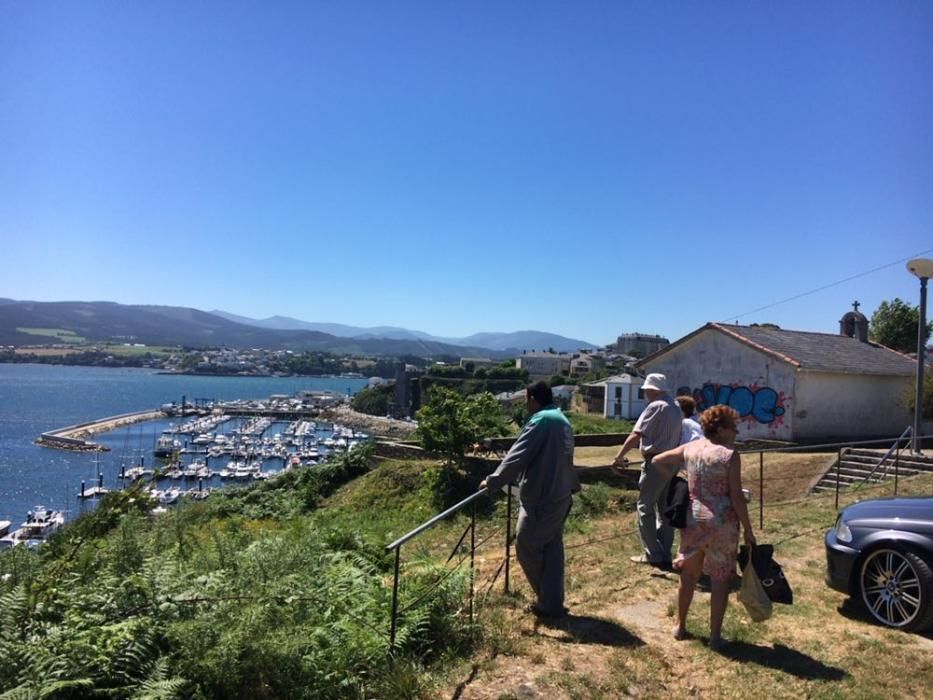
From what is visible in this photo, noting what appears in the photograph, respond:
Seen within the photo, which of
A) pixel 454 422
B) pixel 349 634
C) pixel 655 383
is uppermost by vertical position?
pixel 655 383

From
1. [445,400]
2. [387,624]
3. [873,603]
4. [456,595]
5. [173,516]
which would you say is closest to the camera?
[387,624]

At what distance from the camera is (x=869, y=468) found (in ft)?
53.3

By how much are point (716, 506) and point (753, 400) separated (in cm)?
2001

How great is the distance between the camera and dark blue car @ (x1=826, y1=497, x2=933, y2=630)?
5340mm

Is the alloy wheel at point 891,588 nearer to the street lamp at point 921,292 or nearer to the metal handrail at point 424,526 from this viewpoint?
the metal handrail at point 424,526

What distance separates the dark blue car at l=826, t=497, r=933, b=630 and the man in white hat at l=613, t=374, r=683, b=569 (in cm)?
155

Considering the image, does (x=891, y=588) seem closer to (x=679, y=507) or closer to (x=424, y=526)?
(x=679, y=507)

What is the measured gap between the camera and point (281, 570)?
5.46 meters

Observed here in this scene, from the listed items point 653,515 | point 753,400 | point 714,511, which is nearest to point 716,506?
point 714,511

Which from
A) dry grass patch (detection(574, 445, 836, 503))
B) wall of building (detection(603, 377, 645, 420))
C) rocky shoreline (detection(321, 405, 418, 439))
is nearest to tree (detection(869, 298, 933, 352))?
wall of building (detection(603, 377, 645, 420))

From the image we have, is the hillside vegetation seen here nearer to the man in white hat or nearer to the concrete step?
the man in white hat

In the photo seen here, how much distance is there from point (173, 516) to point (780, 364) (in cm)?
2024

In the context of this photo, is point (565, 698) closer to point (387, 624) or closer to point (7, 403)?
point (387, 624)

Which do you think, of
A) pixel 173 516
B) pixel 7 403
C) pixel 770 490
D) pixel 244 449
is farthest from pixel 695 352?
pixel 7 403
